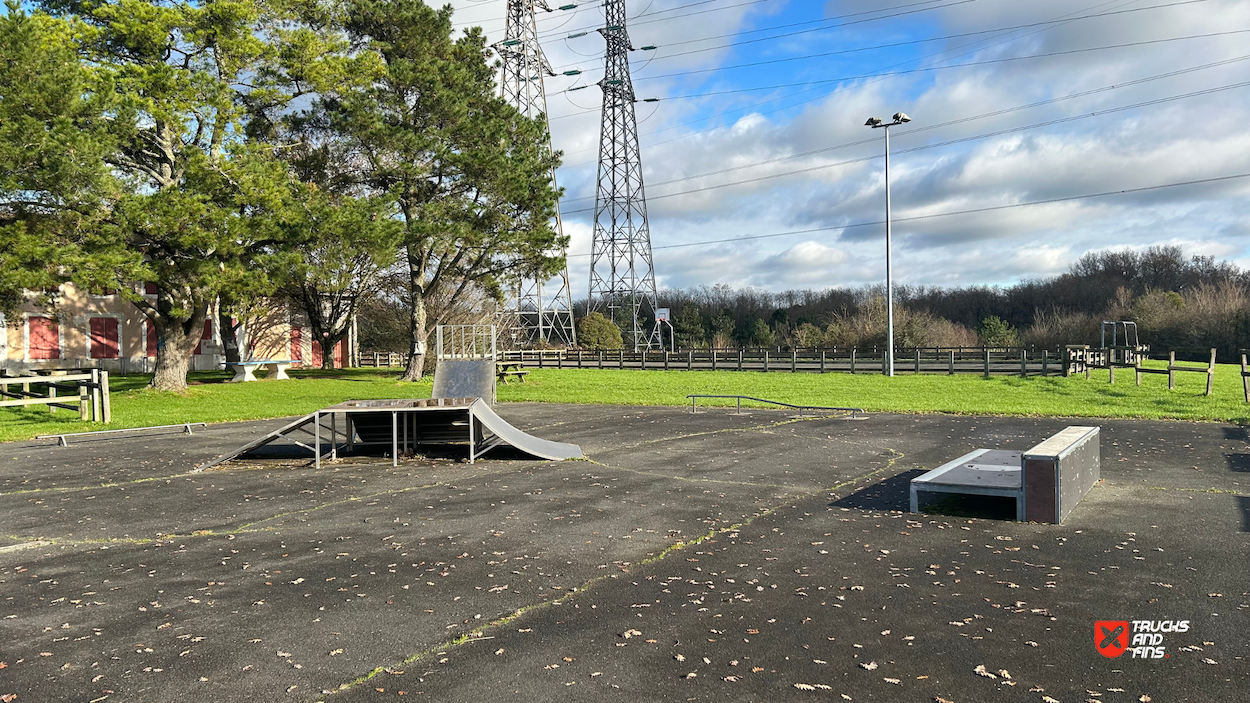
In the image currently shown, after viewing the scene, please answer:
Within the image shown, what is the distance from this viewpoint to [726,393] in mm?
28094

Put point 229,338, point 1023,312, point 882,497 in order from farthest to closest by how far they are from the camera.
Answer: point 1023,312 → point 229,338 → point 882,497

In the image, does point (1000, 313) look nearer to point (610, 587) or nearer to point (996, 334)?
point (996, 334)

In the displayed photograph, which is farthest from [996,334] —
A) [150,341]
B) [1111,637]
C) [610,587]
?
[610,587]

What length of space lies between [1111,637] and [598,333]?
5365 centimetres

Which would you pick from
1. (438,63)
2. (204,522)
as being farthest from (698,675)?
(438,63)

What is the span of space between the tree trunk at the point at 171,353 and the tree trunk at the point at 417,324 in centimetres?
874

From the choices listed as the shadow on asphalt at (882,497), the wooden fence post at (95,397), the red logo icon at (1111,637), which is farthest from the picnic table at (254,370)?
the red logo icon at (1111,637)

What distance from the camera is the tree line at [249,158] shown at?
21.1 metres

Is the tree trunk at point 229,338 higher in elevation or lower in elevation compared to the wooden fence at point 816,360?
higher

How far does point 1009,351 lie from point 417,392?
101 feet

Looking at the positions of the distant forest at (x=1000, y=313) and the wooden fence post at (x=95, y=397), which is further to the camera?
the distant forest at (x=1000, y=313)

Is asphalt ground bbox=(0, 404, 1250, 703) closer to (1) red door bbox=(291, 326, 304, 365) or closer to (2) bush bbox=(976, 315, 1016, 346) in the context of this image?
(1) red door bbox=(291, 326, 304, 365)

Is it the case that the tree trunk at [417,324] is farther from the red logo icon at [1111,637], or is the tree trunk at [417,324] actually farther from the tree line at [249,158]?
the red logo icon at [1111,637]

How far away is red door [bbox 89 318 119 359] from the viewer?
38.3 meters
